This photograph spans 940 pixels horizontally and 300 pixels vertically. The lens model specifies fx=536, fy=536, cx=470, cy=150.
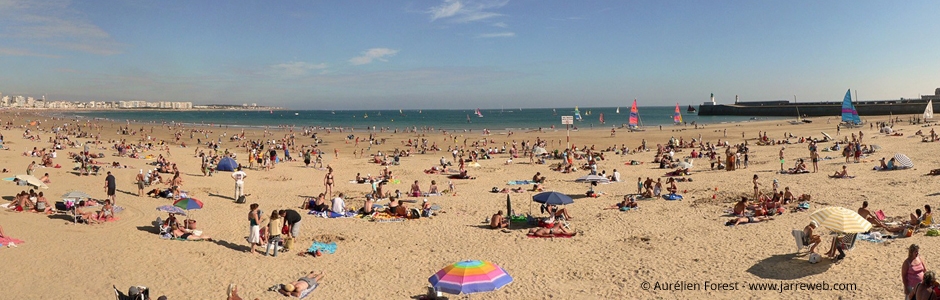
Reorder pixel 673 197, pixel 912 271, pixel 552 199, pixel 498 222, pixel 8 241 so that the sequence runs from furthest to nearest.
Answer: pixel 673 197
pixel 498 222
pixel 552 199
pixel 8 241
pixel 912 271

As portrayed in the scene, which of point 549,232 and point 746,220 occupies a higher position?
point 746,220

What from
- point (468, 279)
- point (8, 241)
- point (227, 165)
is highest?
point (227, 165)

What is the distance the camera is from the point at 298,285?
331 inches

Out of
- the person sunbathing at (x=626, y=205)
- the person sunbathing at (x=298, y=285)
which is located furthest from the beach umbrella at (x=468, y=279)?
the person sunbathing at (x=626, y=205)

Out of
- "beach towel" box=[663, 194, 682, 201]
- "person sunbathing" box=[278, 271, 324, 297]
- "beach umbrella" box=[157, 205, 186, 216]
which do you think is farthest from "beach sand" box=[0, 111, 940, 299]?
"beach umbrella" box=[157, 205, 186, 216]

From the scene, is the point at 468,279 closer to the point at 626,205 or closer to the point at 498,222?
the point at 498,222

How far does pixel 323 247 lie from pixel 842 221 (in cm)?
937

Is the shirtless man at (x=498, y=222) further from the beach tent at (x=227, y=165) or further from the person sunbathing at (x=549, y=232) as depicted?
the beach tent at (x=227, y=165)

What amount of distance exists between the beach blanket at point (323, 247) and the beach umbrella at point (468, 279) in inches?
145

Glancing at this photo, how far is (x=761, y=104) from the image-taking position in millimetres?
97750

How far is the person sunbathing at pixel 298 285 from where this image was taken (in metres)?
8.30

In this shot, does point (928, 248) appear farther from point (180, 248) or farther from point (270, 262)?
point (180, 248)

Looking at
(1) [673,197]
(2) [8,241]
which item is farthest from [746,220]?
(2) [8,241]

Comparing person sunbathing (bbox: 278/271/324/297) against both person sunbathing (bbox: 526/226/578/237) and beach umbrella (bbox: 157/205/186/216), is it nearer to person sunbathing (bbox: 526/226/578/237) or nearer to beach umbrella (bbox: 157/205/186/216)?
beach umbrella (bbox: 157/205/186/216)
